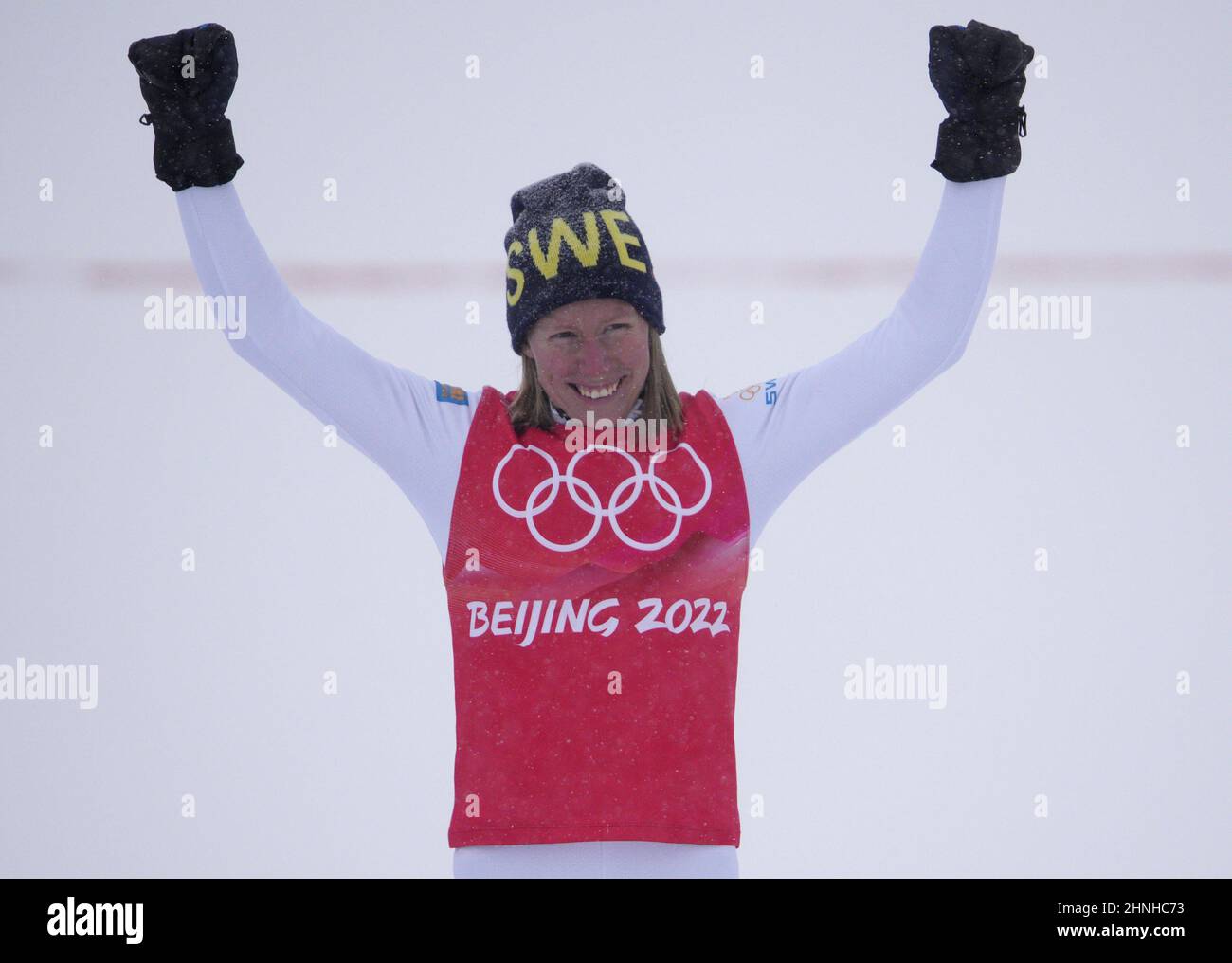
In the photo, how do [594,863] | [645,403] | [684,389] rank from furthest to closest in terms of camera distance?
1. [684,389]
2. [645,403]
3. [594,863]

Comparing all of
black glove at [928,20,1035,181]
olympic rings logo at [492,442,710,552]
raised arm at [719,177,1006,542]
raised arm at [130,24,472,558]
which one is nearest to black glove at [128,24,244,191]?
raised arm at [130,24,472,558]

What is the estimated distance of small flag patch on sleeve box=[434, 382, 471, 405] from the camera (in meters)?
1.47

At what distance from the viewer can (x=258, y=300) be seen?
4.53 ft

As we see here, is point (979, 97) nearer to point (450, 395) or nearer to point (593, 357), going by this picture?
point (593, 357)

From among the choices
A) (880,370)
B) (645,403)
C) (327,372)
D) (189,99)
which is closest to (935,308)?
(880,370)

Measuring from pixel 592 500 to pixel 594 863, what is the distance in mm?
358

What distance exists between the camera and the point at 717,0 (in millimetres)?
2680

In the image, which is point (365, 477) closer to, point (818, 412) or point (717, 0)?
point (717, 0)

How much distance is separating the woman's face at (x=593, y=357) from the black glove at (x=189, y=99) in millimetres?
363

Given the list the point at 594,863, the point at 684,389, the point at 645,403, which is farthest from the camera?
the point at 684,389

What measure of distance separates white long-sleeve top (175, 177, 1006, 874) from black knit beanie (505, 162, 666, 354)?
0.13 meters

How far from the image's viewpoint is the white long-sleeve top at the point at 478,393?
1374mm

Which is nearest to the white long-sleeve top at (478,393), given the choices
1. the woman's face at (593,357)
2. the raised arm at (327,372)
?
the raised arm at (327,372)

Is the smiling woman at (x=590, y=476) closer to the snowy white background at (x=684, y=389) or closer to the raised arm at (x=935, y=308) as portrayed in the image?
the raised arm at (x=935, y=308)
